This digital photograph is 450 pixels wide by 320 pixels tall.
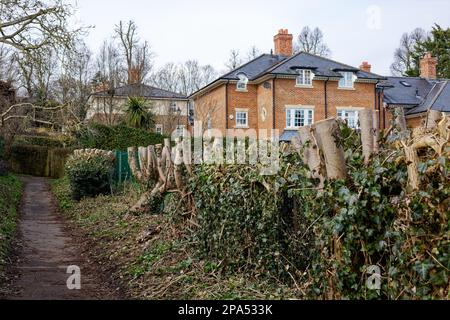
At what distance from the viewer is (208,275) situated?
7199 millimetres

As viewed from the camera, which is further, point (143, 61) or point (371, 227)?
point (143, 61)

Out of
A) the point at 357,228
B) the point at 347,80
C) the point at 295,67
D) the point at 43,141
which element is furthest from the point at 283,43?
the point at 357,228

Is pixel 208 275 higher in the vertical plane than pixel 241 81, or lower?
lower

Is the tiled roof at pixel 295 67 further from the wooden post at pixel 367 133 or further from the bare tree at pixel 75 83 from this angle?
the wooden post at pixel 367 133

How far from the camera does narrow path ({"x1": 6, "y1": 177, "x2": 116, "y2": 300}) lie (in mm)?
7387

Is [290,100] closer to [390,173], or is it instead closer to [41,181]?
[41,181]

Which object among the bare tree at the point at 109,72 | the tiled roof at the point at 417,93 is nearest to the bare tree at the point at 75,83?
the bare tree at the point at 109,72

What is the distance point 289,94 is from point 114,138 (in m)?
12.0

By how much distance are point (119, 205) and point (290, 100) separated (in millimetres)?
21307

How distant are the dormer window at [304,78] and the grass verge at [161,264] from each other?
2296cm

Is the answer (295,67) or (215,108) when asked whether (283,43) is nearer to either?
(295,67)

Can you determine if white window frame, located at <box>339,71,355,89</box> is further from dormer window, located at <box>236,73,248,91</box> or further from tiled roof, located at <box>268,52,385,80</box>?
dormer window, located at <box>236,73,248,91</box>

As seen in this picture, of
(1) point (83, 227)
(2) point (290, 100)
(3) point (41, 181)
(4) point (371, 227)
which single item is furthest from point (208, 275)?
(2) point (290, 100)

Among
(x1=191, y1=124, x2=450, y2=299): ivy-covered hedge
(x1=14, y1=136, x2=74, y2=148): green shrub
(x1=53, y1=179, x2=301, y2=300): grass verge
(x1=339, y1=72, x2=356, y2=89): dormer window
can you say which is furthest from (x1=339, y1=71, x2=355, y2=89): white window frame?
(x1=191, y1=124, x2=450, y2=299): ivy-covered hedge
